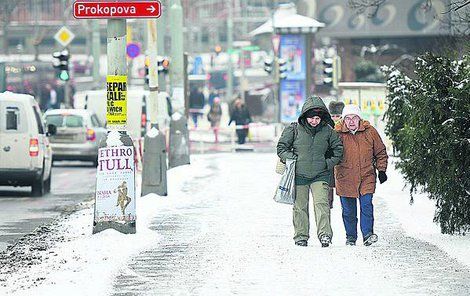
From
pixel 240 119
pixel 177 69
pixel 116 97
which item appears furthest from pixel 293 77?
pixel 116 97

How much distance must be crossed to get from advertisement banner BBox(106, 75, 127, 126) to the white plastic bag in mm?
2336

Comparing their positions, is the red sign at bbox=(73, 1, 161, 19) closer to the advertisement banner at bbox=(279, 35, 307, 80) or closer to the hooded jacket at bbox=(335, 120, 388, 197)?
the hooded jacket at bbox=(335, 120, 388, 197)

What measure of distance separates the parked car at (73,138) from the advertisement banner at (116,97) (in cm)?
1854

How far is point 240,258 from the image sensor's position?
13.3m

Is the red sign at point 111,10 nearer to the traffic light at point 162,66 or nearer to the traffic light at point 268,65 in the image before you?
the traffic light at point 162,66

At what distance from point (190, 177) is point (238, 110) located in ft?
63.3

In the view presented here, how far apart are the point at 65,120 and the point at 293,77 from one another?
602 inches

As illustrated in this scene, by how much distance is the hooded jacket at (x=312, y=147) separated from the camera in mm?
14305

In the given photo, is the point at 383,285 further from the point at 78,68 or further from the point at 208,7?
the point at 208,7

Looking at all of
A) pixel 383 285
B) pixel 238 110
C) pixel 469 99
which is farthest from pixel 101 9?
pixel 238 110

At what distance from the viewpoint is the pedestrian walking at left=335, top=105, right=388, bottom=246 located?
1447 centimetres

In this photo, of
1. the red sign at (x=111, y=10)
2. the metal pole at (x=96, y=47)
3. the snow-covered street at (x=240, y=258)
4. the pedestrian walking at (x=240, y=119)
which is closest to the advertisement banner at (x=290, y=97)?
the pedestrian walking at (x=240, y=119)

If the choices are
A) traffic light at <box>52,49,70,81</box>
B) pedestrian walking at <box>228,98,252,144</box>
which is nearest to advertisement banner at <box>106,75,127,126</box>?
traffic light at <box>52,49,70,81</box>

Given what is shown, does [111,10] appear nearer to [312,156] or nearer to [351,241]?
[312,156]
